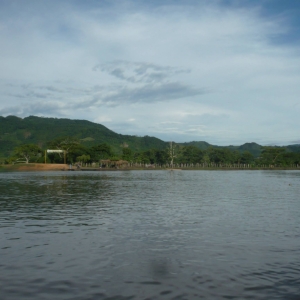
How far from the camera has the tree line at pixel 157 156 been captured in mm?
126231

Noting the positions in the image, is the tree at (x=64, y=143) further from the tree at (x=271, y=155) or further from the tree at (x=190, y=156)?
the tree at (x=271, y=155)

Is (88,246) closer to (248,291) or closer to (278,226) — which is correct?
(248,291)

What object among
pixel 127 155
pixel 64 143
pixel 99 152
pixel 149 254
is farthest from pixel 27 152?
pixel 149 254

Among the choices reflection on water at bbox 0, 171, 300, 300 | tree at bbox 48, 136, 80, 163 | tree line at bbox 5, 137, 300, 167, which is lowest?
reflection on water at bbox 0, 171, 300, 300

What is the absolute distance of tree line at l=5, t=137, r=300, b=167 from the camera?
126 m

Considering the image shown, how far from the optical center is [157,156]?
5546 inches

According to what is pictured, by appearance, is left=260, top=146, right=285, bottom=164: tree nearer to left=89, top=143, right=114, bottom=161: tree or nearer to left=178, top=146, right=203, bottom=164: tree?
left=178, top=146, right=203, bottom=164: tree

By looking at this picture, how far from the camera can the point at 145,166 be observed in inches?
5477

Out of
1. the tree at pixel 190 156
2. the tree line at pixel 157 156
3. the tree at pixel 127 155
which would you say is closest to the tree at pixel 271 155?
the tree line at pixel 157 156

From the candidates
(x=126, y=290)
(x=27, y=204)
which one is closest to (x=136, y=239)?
(x=126, y=290)

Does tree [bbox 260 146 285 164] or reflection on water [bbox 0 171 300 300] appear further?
tree [bbox 260 146 285 164]

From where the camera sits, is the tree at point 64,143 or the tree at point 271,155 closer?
the tree at point 64,143

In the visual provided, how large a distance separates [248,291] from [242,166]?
13991cm

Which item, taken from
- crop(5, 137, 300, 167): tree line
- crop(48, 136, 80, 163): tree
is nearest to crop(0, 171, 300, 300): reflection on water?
crop(5, 137, 300, 167): tree line
